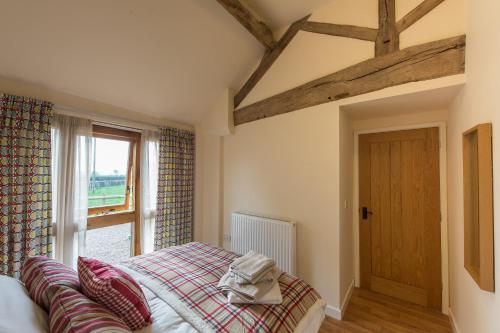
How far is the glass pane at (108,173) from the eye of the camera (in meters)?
2.66

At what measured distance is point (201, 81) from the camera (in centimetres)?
294

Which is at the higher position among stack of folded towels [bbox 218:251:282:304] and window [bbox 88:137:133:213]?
window [bbox 88:137:133:213]

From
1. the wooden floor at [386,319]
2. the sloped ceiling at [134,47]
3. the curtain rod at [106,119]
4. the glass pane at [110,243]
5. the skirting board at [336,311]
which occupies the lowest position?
the wooden floor at [386,319]

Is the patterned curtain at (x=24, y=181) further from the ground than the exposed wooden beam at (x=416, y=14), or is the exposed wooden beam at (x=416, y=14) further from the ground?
the exposed wooden beam at (x=416, y=14)

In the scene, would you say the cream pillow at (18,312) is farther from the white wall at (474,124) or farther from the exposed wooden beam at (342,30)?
the exposed wooden beam at (342,30)

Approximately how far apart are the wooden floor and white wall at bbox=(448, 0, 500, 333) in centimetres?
22

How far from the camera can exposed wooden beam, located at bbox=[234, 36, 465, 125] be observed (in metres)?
1.70

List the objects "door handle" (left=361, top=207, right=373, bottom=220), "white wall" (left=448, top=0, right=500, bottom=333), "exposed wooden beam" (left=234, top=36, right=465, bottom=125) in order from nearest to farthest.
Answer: "white wall" (left=448, top=0, right=500, bottom=333)
"exposed wooden beam" (left=234, top=36, right=465, bottom=125)
"door handle" (left=361, top=207, right=373, bottom=220)

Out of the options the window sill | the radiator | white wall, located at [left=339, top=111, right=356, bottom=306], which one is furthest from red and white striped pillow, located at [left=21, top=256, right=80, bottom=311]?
white wall, located at [left=339, top=111, right=356, bottom=306]

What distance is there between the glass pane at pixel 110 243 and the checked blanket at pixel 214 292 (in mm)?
1155

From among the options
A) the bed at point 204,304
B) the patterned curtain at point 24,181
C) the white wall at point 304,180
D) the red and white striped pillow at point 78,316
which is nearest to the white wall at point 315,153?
the white wall at point 304,180

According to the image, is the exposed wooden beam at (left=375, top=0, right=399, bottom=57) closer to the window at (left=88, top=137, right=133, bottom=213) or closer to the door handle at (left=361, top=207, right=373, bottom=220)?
the door handle at (left=361, top=207, right=373, bottom=220)

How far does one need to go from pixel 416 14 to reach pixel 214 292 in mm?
2721

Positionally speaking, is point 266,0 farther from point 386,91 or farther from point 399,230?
point 399,230
